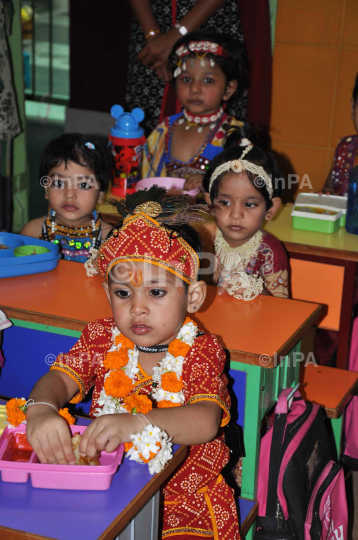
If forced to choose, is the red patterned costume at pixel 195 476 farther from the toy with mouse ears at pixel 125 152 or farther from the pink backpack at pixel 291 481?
the toy with mouse ears at pixel 125 152

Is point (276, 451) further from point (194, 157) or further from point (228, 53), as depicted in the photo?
point (228, 53)

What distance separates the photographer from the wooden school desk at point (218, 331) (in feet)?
5.56

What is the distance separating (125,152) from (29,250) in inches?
43.2

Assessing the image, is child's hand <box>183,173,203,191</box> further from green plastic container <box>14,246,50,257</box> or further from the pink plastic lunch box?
the pink plastic lunch box

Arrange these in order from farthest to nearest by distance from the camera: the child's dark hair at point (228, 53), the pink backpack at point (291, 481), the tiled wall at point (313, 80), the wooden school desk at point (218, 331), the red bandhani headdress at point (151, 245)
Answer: the tiled wall at point (313, 80), the child's dark hair at point (228, 53), the pink backpack at point (291, 481), the wooden school desk at point (218, 331), the red bandhani headdress at point (151, 245)

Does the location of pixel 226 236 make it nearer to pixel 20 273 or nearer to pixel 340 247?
pixel 340 247

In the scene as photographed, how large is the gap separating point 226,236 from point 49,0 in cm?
816

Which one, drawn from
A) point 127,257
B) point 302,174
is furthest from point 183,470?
point 302,174

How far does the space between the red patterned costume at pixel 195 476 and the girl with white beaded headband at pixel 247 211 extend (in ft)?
3.00

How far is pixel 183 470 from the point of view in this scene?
5.13 ft

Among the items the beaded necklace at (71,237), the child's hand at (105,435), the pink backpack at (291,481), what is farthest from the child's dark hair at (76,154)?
the child's hand at (105,435)

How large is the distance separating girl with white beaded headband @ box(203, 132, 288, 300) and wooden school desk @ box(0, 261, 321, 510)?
46 centimetres

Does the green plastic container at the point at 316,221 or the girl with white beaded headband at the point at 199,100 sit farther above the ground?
the girl with white beaded headband at the point at 199,100

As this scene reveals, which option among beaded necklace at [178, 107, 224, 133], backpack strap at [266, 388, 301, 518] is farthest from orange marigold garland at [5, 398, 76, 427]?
beaded necklace at [178, 107, 224, 133]
